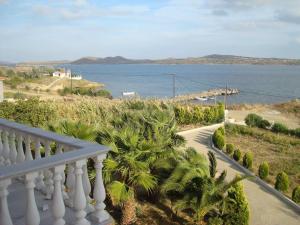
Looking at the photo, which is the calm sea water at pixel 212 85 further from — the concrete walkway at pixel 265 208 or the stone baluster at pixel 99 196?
the stone baluster at pixel 99 196

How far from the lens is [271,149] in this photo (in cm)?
1360

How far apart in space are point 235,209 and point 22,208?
4192 millimetres

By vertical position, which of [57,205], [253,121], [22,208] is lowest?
[253,121]

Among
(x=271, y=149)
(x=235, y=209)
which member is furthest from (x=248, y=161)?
(x=235, y=209)

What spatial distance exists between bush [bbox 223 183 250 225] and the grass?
3064mm

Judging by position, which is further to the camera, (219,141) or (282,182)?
(219,141)

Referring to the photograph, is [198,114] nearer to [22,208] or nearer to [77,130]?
[77,130]

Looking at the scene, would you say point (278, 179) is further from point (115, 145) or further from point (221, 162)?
point (115, 145)

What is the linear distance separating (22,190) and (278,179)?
22.2 feet

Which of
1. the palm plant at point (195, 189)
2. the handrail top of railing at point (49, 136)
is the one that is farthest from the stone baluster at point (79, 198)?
the palm plant at point (195, 189)

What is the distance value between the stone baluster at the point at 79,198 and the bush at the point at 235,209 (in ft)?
13.4

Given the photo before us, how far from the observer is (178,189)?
6.39 m

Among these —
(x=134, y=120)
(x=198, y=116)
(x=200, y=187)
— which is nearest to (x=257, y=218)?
(x=200, y=187)

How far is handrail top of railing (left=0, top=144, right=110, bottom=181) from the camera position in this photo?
2.37 meters
